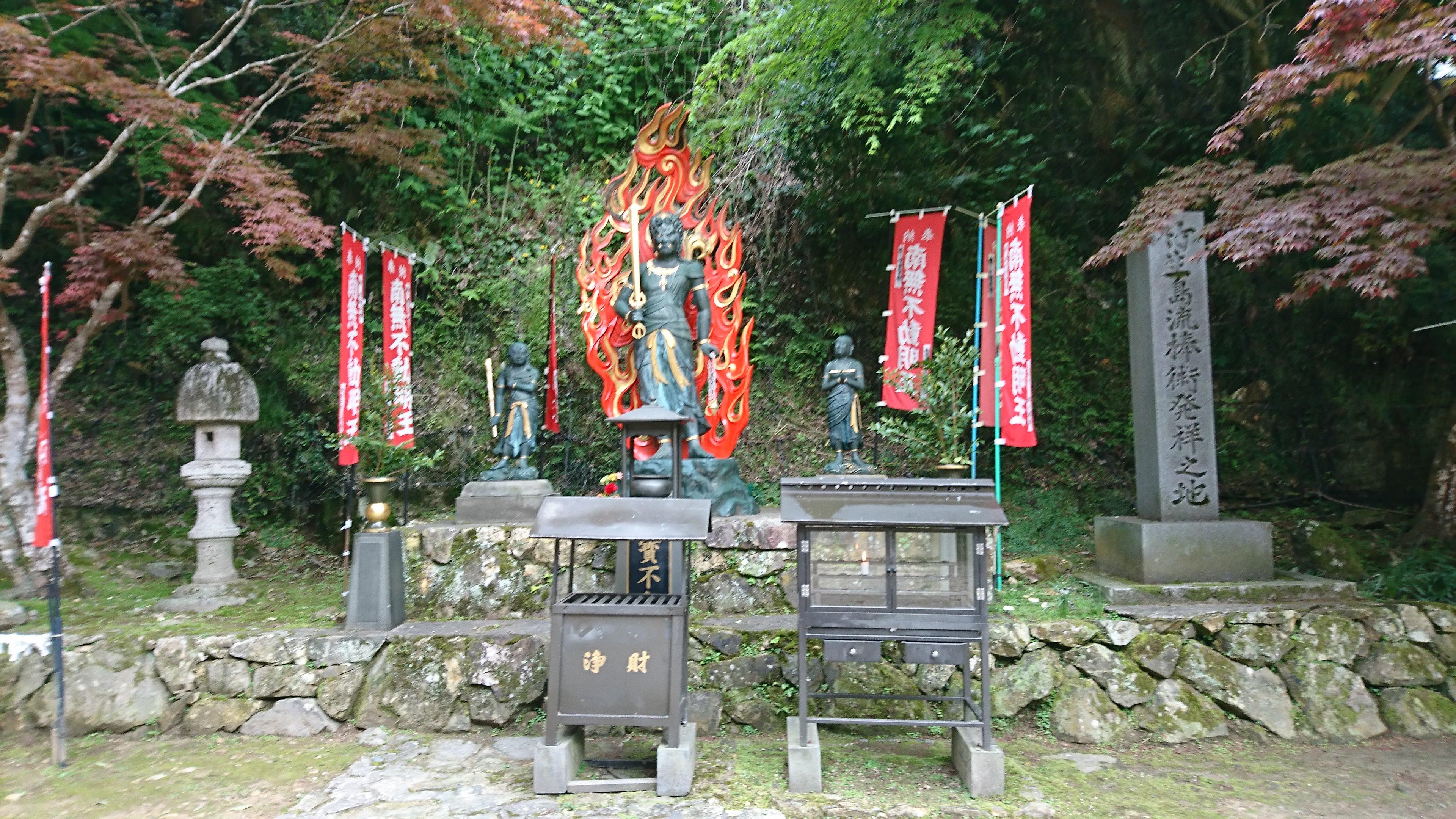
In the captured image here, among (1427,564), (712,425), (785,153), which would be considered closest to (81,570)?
(712,425)

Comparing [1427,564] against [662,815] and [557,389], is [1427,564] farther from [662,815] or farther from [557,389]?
[557,389]

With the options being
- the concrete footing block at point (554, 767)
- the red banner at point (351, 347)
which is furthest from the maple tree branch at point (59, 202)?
the concrete footing block at point (554, 767)

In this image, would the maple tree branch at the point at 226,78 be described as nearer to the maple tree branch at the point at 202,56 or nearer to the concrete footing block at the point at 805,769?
the maple tree branch at the point at 202,56

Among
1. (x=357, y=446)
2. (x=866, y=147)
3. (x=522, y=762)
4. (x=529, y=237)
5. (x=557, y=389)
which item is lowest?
(x=522, y=762)

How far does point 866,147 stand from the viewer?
400 inches

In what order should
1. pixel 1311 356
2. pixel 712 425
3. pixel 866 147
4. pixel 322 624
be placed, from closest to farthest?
1. pixel 322 624
2. pixel 712 425
3. pixel 1311 356
4. pixel 866 147

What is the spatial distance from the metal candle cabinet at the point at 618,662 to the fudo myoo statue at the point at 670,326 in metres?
2.81

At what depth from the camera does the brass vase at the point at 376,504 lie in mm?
6293

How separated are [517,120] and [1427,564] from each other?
1062 centimetres

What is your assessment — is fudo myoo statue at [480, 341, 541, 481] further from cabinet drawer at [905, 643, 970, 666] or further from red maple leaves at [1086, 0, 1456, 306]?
red maple leaves at [1086, 0, 1456, 306]

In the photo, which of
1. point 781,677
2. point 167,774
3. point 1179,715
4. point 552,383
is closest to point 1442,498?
point 1179,715

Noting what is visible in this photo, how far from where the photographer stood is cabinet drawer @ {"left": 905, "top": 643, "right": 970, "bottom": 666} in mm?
4582

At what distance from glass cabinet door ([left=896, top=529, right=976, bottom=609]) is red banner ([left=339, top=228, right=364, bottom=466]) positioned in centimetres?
444

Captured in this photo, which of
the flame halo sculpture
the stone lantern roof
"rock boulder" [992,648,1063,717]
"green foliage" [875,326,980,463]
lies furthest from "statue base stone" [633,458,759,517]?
the stone lantern roof
